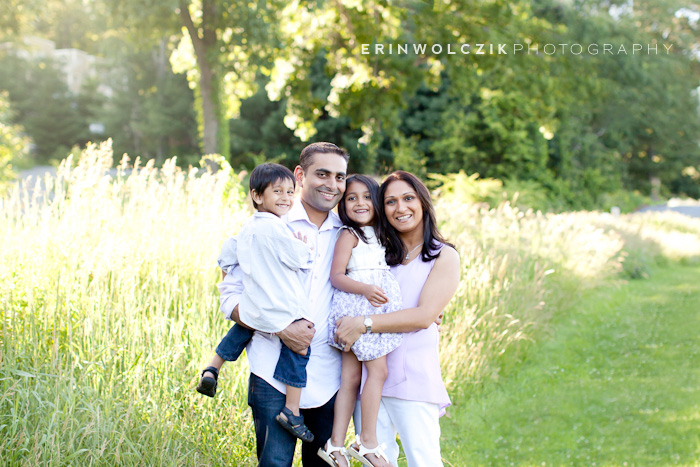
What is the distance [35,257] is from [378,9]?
370 inches

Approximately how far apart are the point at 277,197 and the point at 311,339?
62 cm

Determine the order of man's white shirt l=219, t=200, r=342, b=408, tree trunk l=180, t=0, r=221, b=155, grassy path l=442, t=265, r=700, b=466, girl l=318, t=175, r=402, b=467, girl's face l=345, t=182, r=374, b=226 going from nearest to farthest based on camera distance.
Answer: man's white shirt l=219, t=200, r=342, b=408, girl l=318, t=175, r=402, b=467, girl's face l=345, t=182, r=374, b=226, grassy path l=442, t=265, r=700, b=466, tree trunk l=180, t=0, r=221, b=155

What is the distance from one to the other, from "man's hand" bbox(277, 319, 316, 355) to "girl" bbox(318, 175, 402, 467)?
200 mm

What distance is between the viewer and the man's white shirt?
2.36 metres

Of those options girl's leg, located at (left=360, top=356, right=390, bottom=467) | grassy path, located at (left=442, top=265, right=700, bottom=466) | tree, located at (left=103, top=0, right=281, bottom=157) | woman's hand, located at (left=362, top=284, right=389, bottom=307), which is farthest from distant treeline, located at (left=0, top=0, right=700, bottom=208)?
girl's leg, located at (left=360, top=356, right=390, bottom=467)

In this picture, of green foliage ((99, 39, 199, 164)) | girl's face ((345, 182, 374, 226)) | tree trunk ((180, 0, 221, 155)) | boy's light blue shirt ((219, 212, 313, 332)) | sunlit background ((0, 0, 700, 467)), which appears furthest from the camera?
green foliage ((99, 39, 199, 164))

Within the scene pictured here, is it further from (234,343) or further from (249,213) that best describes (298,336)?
(249,213)

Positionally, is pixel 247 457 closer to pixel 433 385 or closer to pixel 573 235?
pixel 433 385

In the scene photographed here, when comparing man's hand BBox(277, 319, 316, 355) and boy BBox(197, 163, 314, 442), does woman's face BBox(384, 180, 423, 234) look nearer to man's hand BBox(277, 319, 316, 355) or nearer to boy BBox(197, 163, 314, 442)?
boy BBox(197, 163, 314, 442)

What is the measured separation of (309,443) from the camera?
2600 mm

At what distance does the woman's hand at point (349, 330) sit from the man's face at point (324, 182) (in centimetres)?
52

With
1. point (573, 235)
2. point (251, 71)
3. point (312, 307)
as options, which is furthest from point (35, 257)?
point (251, 71)

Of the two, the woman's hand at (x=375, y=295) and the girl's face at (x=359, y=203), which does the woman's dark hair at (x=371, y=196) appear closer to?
the girl's face at (x=359, y=203)

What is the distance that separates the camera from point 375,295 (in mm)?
→ 2457
